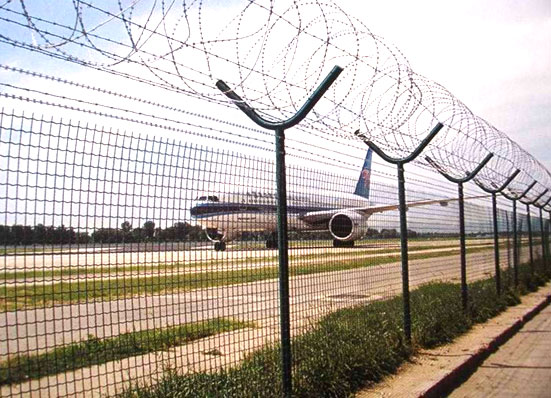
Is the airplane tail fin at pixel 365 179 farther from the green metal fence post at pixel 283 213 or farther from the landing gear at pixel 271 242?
the green metal fence post at pixel 283 213

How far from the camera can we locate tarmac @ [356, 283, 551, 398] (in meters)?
5.81

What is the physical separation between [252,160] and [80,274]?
173cm

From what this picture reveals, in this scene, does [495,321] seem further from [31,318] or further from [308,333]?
[31,318]

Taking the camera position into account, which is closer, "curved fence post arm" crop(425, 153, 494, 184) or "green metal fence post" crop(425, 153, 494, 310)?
"curved fence post arm" crop(425, 153, 494, 184)

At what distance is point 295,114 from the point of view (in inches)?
193

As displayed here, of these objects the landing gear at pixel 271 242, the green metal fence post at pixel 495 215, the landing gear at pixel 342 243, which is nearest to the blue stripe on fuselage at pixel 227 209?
the landing gear at pixel 271 242

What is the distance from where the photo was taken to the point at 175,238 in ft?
14.2

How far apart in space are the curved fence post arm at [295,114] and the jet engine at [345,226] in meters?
1.77

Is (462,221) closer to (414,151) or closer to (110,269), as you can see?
(414,151)

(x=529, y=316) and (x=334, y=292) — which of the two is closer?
(x=334, y=292)

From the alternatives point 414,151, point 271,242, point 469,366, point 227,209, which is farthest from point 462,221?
point 227,209

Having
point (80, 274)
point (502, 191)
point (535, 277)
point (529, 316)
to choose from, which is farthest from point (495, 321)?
point (80, 274)

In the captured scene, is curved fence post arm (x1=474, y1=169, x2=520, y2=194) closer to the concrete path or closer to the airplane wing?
the airplane wing

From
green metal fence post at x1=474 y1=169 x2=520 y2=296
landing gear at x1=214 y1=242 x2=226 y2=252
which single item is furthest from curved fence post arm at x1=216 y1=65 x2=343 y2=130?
green metal fence post at x1=474 y1=169 x2=520 y2=296
